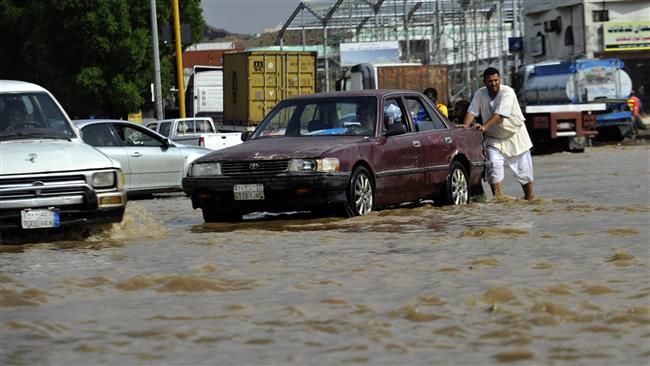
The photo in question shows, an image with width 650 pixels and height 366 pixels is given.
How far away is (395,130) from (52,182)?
158 inches

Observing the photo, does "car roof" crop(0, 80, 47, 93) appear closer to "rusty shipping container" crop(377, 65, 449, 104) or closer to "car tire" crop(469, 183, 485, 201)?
"car tire" crop(469, 183, 485, 201)

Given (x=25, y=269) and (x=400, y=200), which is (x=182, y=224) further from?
(x=25, y=269)

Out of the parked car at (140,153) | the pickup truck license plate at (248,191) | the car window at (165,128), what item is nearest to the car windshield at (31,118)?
the pickup truck license plate at (248,191)

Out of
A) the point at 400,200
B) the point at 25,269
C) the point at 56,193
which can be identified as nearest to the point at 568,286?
the point at 25,269

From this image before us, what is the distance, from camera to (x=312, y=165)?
42.5 feet

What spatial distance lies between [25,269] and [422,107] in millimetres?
6864

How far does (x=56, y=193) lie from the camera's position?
1158 centimetres

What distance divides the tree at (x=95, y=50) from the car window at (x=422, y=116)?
37964mm

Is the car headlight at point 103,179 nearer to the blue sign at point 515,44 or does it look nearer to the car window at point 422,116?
the car window at point 422,116

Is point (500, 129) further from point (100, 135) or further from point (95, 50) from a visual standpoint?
point (95, 50)

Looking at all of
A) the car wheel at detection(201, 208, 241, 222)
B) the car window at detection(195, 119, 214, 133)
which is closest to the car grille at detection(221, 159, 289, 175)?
the car wheel at detection(201, 208, 241, 222)

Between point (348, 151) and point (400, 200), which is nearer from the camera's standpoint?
point (348, 151)

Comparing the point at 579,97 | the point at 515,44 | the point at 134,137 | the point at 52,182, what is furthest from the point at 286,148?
the point at 515,44

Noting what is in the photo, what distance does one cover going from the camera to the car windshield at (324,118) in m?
14.2
